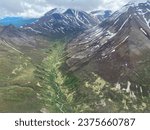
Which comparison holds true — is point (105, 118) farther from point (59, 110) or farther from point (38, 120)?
point (59, 110)

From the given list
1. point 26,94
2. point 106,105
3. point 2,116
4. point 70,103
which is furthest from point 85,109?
point 2,116

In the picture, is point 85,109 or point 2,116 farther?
point 85,109

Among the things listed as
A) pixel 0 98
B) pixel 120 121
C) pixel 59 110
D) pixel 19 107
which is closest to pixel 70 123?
pixel 120 121

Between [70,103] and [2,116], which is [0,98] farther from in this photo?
[2,116]

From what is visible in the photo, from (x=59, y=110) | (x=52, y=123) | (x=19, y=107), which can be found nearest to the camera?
(x=52, y=123)

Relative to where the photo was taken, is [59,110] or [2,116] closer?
[2,116]

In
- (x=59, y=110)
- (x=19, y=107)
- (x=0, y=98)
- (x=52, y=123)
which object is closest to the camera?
(x=52, y=123)

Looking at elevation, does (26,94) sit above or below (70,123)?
above

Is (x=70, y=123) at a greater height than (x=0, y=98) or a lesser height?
lesser

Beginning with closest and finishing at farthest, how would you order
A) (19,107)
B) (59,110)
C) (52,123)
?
(52,123), (59,110), (19,107)
